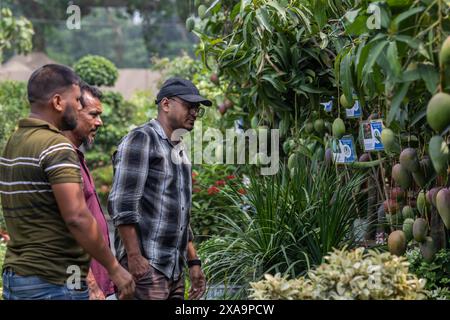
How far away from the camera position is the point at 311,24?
5.57 metres

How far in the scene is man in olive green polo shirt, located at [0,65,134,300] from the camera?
363 cm

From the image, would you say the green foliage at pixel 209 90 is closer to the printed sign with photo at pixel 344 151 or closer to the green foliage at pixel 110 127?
the green foliage at pixel 110 127

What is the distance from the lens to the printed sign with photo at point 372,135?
523 centimetres

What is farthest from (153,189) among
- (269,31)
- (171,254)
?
(269,31)

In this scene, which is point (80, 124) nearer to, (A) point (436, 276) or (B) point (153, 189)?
(B) point (153, 189)

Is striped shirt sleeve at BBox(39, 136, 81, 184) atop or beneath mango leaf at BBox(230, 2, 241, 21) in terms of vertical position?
beneath

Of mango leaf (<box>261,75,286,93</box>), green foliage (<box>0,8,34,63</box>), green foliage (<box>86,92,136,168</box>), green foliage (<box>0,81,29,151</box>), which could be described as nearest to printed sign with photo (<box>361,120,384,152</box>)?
mango leaf (<box>261,75,286,93</box>)

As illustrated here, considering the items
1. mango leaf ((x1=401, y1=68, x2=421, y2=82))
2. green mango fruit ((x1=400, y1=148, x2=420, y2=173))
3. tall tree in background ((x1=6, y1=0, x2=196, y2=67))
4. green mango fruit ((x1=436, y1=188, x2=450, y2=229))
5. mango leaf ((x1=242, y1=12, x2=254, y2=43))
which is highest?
tall tree in background ((x1=6, y1=0, x2=196, y2=67))

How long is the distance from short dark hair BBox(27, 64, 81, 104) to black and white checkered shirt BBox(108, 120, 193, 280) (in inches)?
27.1

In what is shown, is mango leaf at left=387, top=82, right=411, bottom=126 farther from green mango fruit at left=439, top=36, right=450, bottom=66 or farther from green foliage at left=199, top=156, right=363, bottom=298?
green foliage at left=199, top=156, right=363, bottom=298

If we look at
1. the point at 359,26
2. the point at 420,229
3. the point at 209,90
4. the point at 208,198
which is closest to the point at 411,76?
the point at 359,26

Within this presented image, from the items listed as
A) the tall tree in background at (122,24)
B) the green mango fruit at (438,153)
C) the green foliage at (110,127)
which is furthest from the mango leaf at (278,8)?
the tall tree in background at (122,24)

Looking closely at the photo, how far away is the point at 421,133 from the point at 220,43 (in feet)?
6.97
